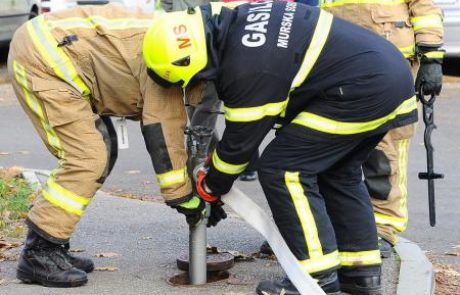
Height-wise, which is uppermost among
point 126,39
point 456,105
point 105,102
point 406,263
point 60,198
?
point 126,39

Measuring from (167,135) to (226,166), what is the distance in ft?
1.07

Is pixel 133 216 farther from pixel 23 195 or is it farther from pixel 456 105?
pixel 456 105

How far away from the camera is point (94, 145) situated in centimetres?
491

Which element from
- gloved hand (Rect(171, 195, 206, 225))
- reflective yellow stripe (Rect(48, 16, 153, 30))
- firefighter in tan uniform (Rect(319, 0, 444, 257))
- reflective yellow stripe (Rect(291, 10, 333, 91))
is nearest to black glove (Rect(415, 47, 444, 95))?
firefighter in tan uniform (Rect(319, 0, 444, 257))

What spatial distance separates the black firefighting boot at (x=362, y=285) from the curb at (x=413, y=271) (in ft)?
0.44

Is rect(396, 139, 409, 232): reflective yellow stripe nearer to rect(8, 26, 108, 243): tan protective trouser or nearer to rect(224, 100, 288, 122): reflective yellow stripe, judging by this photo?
rect(224, 100, 288, 122): reflective yellow stripe

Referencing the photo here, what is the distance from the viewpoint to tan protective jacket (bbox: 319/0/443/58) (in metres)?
5.70

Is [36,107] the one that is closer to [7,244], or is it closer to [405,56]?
[7,244]

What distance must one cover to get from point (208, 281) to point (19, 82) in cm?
137

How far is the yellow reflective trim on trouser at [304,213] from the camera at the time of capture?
4.54 m

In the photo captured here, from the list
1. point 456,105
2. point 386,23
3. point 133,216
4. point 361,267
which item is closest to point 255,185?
point 133,216

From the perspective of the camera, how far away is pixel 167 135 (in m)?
4.68

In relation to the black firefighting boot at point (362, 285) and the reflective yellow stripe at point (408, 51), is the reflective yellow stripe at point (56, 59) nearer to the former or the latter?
the black firefighting boot at point (362, 285)

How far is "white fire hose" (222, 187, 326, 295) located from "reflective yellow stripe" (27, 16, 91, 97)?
2.95 ft
